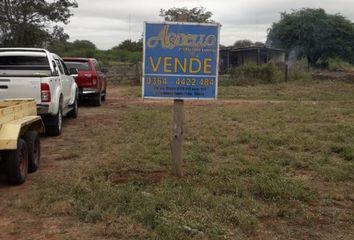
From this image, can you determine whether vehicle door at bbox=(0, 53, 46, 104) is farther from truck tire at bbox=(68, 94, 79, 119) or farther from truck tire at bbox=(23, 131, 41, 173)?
truck tire at bbox=(68, 94, 79, 119)

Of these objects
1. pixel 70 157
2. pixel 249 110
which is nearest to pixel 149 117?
pixel 249 110

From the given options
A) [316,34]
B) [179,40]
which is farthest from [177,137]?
[316,34]

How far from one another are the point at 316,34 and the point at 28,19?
2892cm

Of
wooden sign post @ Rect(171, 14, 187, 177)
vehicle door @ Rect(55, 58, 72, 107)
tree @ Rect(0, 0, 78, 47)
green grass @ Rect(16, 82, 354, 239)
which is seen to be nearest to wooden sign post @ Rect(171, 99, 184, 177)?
wooden sign post @ Rect(171, 14, 187, 177)

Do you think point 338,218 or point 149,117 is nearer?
point 338,218

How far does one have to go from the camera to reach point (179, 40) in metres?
6.64

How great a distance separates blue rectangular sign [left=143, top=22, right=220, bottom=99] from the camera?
6621 mm

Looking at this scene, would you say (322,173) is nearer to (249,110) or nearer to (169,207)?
(169,207)

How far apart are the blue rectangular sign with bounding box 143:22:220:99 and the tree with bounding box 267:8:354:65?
5128 cm

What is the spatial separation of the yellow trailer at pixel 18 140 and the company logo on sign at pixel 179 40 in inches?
74.3

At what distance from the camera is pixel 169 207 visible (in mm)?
5477

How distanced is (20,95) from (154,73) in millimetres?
4007

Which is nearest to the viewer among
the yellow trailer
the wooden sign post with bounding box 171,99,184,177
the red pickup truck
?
the yellow trailer

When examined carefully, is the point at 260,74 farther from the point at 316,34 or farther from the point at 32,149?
the point at 316,34
